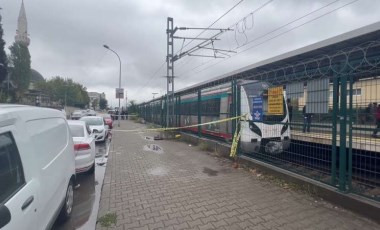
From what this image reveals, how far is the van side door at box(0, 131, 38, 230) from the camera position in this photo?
2.19 meters

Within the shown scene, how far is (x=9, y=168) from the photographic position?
2422 mm

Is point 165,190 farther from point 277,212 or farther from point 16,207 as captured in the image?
point 16,207

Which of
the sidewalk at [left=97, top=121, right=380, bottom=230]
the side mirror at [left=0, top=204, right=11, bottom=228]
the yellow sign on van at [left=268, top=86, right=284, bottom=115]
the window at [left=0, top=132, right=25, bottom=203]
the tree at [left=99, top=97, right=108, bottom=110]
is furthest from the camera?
the tree at [left=99, top=97, right=108, bottom=110]

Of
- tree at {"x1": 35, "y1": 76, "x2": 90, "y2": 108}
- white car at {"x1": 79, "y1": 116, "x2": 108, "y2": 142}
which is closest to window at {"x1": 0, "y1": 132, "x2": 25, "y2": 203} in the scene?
white car at {"x1": 79, "y1": 116, "x2": 108, "y2": 142}

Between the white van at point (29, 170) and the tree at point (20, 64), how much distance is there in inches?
2986

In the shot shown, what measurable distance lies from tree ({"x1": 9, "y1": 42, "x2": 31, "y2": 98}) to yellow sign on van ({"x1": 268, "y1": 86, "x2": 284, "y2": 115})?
247 feet

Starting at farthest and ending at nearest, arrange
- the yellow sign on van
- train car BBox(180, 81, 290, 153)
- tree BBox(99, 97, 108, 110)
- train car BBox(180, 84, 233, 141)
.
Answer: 1. tree BBox(99, 97, 108, 110)
2. train car BBox(180, 84, 233, 141)
3. train car BBox(180, 81, 290, 153)
4. the yellow sign on van

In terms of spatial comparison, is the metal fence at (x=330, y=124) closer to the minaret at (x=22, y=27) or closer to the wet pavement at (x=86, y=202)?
the wet pavement at (x=86, y=202)

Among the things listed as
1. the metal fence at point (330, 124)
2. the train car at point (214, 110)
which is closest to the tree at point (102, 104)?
the train car at point (214, 110)

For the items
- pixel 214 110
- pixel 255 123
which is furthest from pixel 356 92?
pixel 214 110

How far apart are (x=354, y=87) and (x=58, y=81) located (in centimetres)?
9191

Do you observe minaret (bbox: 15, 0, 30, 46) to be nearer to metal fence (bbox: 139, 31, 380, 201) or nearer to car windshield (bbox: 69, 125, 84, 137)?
car windshield (bbox: 69, 125, 84, 137)

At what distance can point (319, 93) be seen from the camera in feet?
17.0

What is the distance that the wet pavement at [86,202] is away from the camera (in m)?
4.22
